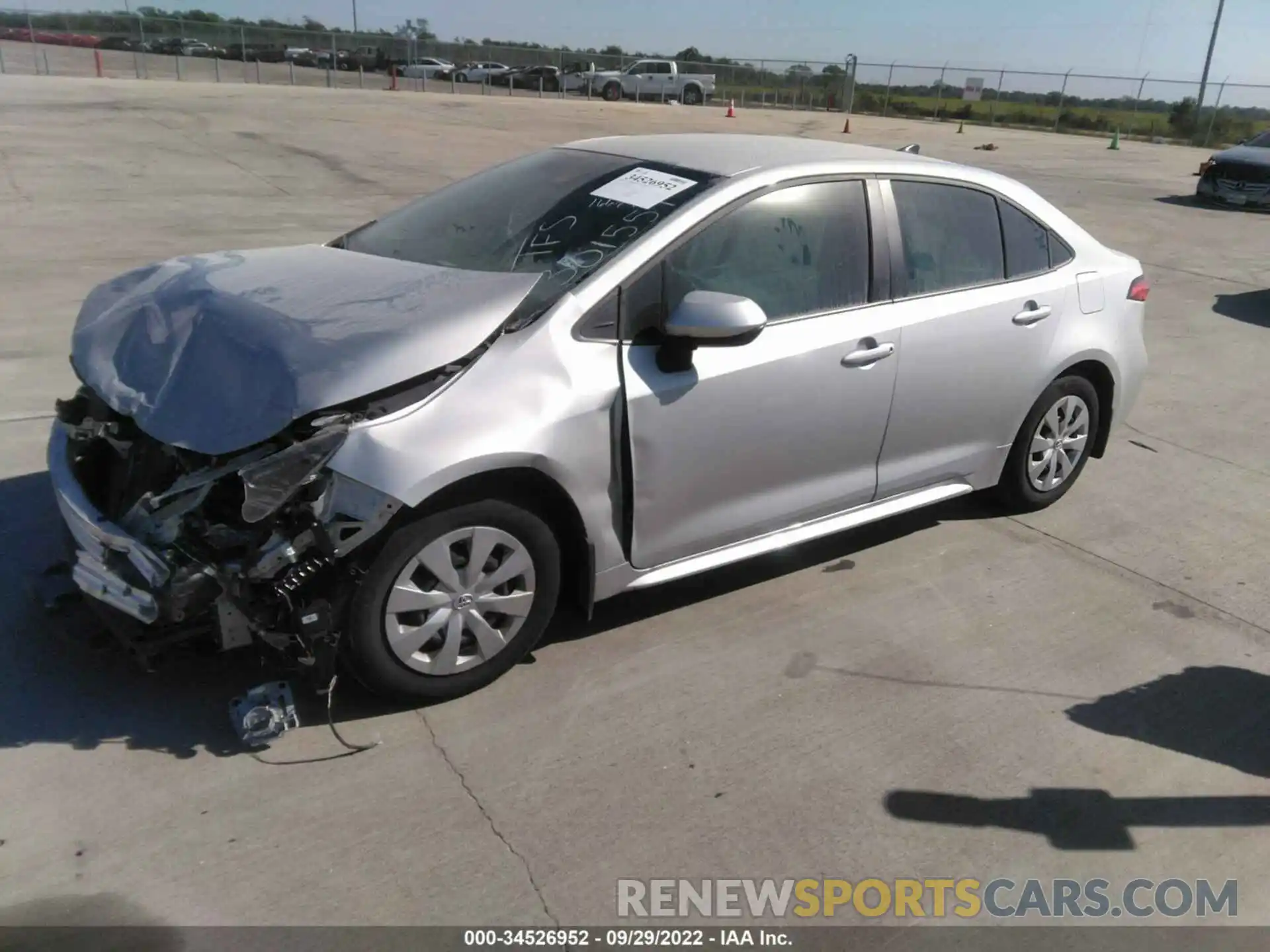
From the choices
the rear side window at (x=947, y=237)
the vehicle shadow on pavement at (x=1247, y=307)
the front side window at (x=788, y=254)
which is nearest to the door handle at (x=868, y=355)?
the front side window at (x=788, y=254)

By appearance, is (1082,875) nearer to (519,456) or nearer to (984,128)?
(519,456)

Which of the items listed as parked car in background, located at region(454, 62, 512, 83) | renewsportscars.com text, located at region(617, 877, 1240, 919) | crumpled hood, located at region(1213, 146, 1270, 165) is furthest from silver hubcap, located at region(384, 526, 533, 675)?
parked car in background, located at region(454, 62, 512, 83)

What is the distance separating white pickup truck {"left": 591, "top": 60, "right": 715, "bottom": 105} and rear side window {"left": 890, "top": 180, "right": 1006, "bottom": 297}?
42.7 meters

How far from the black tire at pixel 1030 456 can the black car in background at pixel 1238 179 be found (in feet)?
50.3

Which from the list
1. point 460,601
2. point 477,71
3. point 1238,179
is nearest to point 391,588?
point 460,601

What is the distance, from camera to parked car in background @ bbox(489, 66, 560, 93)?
45781 mm

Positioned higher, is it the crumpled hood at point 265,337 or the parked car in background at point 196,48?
the parked car in background at point 196,48

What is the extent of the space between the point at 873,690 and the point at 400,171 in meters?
14.2

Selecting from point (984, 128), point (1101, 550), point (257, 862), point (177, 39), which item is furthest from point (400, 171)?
point (177, 39)

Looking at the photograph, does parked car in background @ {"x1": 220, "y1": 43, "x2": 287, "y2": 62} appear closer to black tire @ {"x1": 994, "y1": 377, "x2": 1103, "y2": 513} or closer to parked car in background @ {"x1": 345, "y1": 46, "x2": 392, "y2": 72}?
parked car in background @ {"x1": 345, "y1": 46, "x2": 392, "y2": 72}

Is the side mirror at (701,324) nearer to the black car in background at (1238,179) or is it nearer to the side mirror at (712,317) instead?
the side mirror at (712,317)

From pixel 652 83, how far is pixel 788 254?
44208 millimetres

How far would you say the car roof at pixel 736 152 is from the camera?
3.99m

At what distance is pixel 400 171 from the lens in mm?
16031
